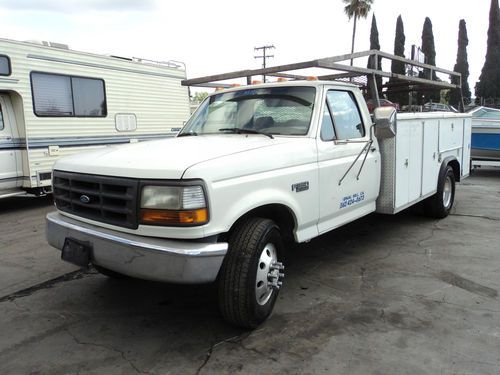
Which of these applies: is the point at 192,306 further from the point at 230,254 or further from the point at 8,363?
the point at 8,363

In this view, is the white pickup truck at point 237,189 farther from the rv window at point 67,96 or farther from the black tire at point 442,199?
the rv window at point 67,96

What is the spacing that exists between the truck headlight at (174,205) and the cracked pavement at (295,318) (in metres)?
0.92

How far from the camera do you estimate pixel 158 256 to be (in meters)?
2.97

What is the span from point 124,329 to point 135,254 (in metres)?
0.79

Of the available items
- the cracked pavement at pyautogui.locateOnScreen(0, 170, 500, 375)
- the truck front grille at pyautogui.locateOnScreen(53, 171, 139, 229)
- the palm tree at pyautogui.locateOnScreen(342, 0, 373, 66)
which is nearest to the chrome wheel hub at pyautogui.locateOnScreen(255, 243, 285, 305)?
the cracked pavement at pyautogui.locateOnScreen(0, 170, 500, 375)

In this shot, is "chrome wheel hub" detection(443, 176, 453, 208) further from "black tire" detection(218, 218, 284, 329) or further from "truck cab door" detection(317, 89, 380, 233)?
"black tire" detection(218, 218, 284, 329)

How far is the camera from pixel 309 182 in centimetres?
386

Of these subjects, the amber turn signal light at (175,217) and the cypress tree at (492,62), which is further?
the cypress tree at (492,62)

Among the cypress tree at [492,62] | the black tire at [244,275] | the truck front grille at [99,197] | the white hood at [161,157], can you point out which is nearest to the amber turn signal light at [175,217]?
the truck front grille at [99,197]

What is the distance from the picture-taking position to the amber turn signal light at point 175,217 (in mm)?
2947

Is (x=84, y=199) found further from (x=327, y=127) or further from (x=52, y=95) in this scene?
(x=52, y=95)

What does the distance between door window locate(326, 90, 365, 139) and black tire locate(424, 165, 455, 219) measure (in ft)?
7.58

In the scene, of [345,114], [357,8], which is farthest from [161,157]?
[357,8]

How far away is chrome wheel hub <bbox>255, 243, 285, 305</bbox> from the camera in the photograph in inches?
134
